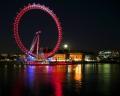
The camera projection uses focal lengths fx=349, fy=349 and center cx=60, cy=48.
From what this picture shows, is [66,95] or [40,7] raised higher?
[40,7]

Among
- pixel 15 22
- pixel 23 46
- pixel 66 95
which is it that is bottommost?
pixel 66 95

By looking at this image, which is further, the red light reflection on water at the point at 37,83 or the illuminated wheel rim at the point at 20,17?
the illuminated wheel rim at the point at 20,17

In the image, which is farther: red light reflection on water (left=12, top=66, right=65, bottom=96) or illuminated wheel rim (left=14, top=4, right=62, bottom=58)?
illuminated wheel rim (left=14, top=4, right=62, bottom=58)

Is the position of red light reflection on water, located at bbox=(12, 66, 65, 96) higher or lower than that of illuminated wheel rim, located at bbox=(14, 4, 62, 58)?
lower

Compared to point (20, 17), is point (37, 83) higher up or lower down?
lower down

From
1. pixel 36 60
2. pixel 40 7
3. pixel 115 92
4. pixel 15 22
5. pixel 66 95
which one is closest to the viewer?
pixel 66 95

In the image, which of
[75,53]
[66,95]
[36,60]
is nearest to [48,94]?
[66,95]

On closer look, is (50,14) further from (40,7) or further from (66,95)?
(66,95)

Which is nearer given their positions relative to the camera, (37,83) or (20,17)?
(37,83)

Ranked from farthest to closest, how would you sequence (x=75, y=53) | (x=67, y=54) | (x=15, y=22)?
(x=75, y=53) < (x=67, y=54) < (x=15, y=22)

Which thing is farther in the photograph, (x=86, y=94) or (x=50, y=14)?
(x=50, y=14)

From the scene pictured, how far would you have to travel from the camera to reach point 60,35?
73.5m

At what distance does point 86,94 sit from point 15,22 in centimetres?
4605

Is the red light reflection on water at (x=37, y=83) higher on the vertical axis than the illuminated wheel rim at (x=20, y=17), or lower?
lower
